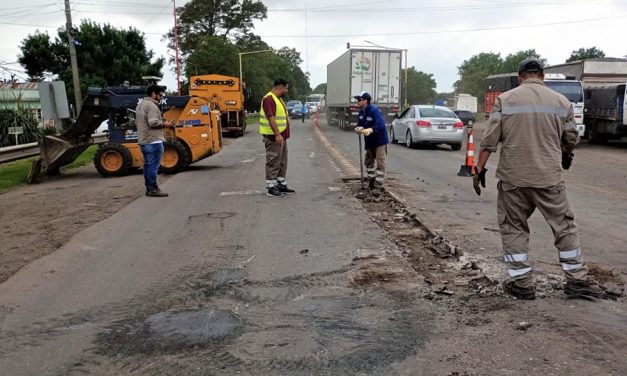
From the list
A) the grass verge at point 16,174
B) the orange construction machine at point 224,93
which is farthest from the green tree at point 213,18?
the grass verge at point 16,174

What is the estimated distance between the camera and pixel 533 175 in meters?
4.52

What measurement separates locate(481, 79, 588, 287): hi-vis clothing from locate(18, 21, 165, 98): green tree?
39.9 metres

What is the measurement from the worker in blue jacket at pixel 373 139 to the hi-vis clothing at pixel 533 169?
5.21 metres

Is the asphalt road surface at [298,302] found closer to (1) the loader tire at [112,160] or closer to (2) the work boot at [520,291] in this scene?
(2) the work boot at [520,291]

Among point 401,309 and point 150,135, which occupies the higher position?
point 150,135

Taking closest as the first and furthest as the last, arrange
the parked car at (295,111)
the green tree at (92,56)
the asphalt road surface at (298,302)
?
the asphalt road surface at (298,302)
the green tree at (92,56)
the parked car at (295,111)

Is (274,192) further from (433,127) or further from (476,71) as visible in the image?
(476,71)

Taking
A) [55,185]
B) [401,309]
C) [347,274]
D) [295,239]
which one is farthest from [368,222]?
[55,185]

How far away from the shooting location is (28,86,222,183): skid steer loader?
1317cm

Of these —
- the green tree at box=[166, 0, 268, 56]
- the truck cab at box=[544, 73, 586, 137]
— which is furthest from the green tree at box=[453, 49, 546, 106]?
the truck cab at box=[544, 73, 586, 137]

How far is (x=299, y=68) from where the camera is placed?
124375mm

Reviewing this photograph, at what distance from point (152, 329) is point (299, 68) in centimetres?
12331

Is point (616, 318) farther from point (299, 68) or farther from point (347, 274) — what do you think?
point (299, 68)

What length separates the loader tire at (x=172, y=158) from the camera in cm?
1331
